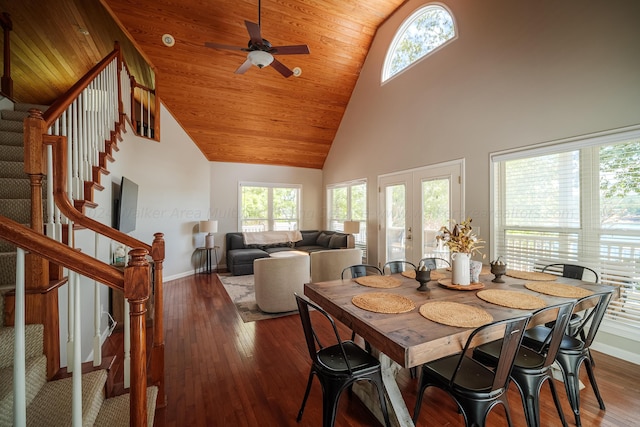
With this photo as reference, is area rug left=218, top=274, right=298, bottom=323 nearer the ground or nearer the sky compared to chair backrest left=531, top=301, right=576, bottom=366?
nearer the ground

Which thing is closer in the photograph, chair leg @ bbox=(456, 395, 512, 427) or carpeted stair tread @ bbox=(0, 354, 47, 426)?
carpeted stair tread @ bbox=(0, 354, 47, 426)

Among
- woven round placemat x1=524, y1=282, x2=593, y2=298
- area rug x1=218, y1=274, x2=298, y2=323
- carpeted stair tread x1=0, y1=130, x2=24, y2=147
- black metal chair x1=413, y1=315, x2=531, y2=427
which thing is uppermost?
carpeted stair tread x1=0, y1=130, x2=24, y2=147

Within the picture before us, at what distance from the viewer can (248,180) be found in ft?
23.3

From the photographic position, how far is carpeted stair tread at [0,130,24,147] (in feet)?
8.68


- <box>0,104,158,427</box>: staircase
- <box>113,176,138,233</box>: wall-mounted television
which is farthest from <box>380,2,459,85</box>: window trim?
<box>0,104,158,427</box>: staircase

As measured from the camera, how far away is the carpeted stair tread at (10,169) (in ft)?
7.80

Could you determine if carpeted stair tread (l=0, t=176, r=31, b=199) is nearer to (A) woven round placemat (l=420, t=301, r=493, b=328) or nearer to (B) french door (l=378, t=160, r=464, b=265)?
(A) woven round placemat (l=420, t=301, r=493, b=328)

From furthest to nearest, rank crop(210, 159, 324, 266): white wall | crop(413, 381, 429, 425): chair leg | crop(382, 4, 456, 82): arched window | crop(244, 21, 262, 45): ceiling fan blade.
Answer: crop(210, 159, 324, 266): white wall < crop(382, 4, 456, 82): arched window < crop(244, 21, 262, 45): ceiling fan blade < crop(413, 381, 429, 425): chair leg

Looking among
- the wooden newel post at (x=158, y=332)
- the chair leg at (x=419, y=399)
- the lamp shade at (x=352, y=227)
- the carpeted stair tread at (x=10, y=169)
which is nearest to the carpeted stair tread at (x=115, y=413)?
the wooden newel post at (x=158, y=332)

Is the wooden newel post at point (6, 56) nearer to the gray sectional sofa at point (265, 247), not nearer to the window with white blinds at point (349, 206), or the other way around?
the gray sectional sofa at point (265, 247)

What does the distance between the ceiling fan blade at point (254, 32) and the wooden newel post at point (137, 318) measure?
9.73 feet

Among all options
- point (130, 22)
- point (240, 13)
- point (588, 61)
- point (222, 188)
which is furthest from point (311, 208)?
point (588, 61)

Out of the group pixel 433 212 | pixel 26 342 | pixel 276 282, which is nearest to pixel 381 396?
pixel 26 342

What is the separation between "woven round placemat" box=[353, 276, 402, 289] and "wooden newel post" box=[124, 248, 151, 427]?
5.21 feet
